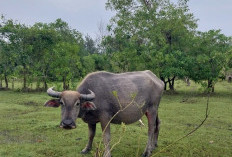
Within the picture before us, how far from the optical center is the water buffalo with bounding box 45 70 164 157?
5729 millimetres

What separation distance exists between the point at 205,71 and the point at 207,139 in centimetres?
1256

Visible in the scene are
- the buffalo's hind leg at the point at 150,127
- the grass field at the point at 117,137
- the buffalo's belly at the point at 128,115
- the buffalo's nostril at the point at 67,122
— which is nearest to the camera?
the buffalo's nostril at the point at 67,122

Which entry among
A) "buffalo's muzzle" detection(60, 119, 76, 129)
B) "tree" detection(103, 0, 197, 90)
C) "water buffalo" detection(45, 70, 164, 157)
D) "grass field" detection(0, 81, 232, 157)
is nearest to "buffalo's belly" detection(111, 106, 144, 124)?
"water buffalo" detection(45, 70, 164, 157)

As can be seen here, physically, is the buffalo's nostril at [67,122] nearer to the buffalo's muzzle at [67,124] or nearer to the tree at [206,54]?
the buffalo's muzzle at [67,124]

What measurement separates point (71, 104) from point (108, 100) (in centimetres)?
96

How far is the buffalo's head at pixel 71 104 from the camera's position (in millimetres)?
5375

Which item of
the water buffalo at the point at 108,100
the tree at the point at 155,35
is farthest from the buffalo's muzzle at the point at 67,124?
the tree at the point at 155,35

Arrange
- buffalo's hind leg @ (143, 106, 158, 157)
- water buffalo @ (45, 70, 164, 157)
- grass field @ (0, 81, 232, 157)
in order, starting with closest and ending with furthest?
water buffalo @ (45, 70, 164, 157)
buffalo's hind leg @ (143, 106, 158, 157)
grass field @ (0, 81, 232, 157)

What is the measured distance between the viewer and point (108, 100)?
618 cm

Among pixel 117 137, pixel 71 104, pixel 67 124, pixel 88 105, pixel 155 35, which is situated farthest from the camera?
pixel 155 35

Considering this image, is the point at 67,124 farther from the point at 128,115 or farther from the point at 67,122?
the point at 128,115

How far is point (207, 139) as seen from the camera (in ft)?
27.2

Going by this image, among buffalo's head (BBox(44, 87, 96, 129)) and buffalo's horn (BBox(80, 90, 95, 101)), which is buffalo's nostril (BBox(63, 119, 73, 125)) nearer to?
buffalo's head (BBox(44, 87, 96, 129))

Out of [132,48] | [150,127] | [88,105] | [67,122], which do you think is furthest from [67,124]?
[132,48]
